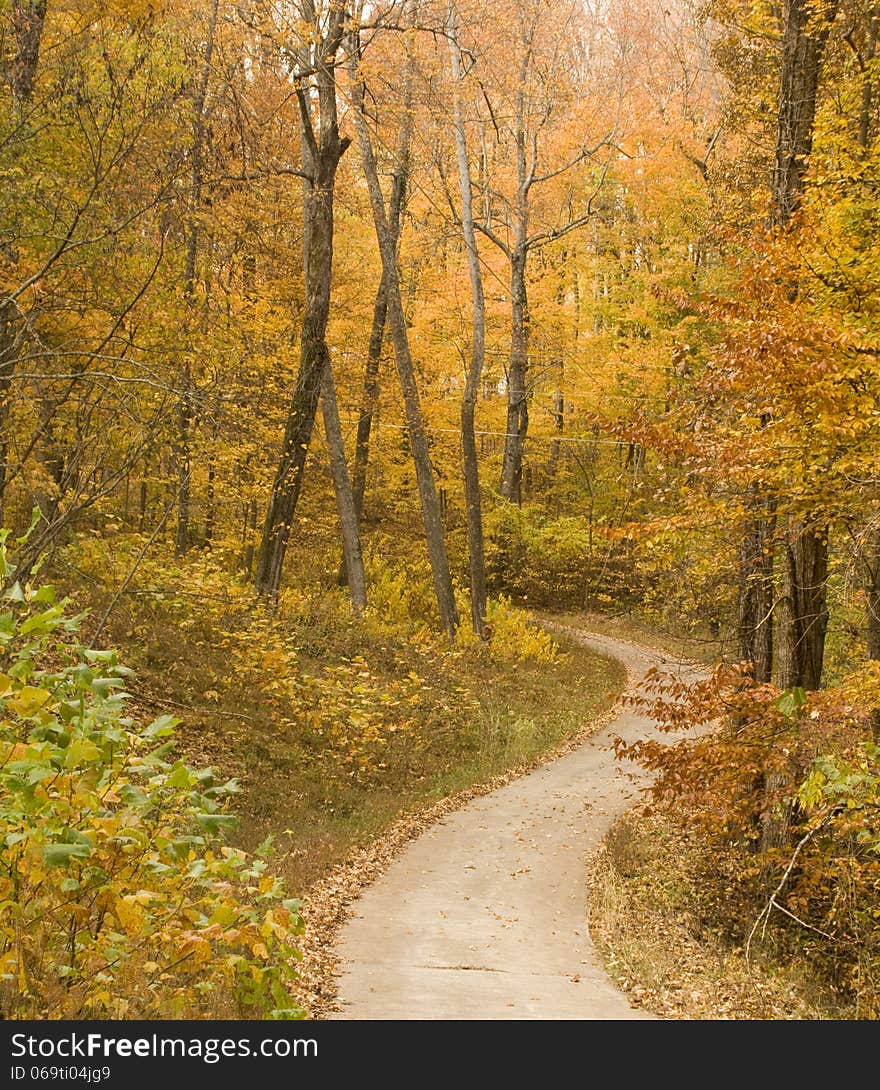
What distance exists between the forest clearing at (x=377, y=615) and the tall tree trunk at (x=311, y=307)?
0.08m

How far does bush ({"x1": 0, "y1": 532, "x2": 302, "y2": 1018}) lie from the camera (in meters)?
3.83

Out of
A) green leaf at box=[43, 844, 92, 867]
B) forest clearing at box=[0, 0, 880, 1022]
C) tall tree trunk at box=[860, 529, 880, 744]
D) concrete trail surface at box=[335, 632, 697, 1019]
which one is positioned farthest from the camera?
tall tree trunk at box=[860, 529, 880, 744]

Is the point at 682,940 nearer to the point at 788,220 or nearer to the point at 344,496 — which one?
the point at 788,220

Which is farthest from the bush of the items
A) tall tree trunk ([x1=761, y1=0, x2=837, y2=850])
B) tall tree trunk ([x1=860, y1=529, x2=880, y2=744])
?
tall tree trunk ([x1=761, y1=0, x2=837, y2=850])

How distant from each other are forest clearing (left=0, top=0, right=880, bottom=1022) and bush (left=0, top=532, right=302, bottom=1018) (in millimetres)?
28

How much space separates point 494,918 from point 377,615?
14.4 metres

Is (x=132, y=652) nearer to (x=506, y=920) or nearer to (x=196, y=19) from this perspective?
(x=506, y=920)

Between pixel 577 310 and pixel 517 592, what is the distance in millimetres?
9738

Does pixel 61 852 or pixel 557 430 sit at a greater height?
pixel 557 430

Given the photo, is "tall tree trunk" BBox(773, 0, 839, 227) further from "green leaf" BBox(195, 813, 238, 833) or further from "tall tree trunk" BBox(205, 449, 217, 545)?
"tall tree trunk" BBox(205, 449, 217, 545)

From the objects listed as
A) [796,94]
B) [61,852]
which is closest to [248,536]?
[796,94]

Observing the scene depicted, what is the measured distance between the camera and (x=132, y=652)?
12164 millimetres

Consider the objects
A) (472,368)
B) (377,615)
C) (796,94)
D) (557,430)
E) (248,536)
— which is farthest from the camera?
(557,430)

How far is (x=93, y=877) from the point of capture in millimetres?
4238
